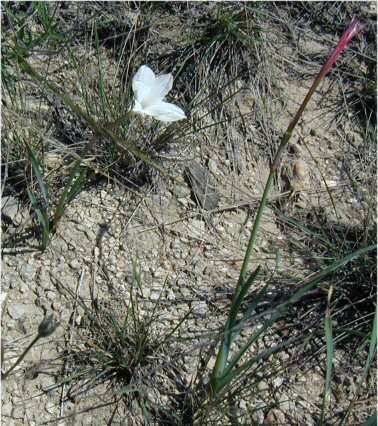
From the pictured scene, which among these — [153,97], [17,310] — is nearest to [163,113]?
[153,97]

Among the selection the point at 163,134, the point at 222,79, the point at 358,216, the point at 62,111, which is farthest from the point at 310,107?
the point at 62,111

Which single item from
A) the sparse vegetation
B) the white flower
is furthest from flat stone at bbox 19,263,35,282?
the white flower

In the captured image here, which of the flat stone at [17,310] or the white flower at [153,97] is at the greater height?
the white flower at [153,97]

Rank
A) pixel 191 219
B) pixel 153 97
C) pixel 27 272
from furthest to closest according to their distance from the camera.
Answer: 1. pixel 191 219
2. pixel 27 272
3. pixel 153 97

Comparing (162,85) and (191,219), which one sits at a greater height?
(162,85)

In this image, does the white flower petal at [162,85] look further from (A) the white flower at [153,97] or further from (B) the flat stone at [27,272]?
(B) the flat stone at [27,272]

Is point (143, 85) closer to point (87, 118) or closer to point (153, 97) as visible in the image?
point (153, 97)

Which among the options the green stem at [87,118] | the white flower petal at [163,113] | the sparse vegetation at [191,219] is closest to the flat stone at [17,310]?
the sparse vegetation at [191,219]

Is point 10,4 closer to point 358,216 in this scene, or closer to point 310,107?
point 310,107
